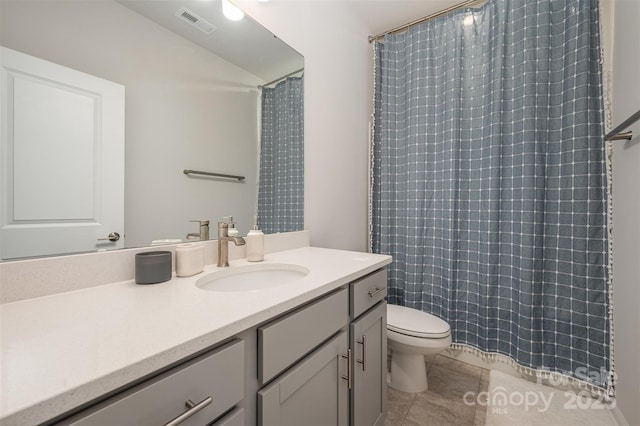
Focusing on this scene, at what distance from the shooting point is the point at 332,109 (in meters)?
1.72

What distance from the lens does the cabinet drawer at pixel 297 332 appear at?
597 mm

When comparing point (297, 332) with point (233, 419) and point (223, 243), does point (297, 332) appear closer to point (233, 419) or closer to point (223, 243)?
point (233, 419)

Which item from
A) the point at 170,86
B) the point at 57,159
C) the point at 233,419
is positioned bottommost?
the point at 233,419

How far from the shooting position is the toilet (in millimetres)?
1350

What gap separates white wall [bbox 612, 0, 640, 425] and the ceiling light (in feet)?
5.64

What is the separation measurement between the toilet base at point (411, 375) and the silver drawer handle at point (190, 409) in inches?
52.6

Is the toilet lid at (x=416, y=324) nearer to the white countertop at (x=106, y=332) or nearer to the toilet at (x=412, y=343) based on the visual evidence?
the toilet at (x=412, y=343)

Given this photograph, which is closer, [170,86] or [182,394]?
[182,394]

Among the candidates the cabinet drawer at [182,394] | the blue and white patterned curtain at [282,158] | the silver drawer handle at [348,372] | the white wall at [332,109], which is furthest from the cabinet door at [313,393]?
the white wall at [332,109]

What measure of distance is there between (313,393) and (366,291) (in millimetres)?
388

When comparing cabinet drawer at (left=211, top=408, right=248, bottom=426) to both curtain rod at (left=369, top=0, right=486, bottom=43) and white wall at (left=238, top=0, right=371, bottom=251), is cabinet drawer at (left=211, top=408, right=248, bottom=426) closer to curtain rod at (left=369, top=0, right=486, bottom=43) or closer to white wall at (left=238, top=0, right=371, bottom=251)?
white wall at (left=238, top=0, right=371, bottom=251)

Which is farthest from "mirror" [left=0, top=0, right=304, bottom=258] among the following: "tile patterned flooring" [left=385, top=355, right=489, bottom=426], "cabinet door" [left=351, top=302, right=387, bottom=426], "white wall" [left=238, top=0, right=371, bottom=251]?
"tile patterned flooring" [left=385, top=355, right=489, bottom=426]

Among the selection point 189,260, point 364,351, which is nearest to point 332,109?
point 189,260

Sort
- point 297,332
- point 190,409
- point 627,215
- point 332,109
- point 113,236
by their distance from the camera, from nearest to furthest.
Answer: point 190,409 < point 297,332 < point 113,236 < point 627,215 < point 332,109
